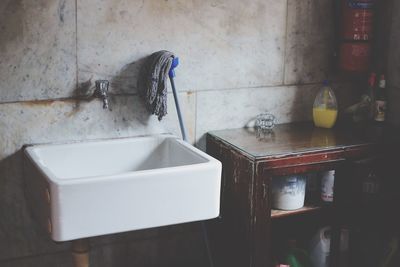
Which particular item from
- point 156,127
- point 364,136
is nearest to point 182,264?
point 156,127

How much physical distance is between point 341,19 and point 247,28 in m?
0.51

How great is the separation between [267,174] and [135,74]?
2.39 ft

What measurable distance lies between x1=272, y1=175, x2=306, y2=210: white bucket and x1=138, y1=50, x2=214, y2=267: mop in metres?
0.54

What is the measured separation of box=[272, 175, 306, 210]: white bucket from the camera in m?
2.47

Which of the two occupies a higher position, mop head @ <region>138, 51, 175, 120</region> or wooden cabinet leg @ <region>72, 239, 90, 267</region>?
mop head @ <region>138, 51, 175, 120</region>

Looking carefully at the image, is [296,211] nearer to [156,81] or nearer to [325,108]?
[325,108]

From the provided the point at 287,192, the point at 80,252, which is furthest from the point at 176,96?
the point at 80,252

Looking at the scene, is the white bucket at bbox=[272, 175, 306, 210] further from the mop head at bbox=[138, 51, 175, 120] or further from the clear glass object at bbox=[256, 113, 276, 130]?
the mop head at bbox=[138, 51, 175, 120]

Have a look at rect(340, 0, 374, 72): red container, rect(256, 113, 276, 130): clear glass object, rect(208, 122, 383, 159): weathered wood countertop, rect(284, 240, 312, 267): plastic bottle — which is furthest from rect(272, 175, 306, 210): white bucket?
rect(340, 0, 374, 72): red container

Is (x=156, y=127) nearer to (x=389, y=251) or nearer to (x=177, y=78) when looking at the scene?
(x=177, y=78)

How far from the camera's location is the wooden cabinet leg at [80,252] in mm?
2139

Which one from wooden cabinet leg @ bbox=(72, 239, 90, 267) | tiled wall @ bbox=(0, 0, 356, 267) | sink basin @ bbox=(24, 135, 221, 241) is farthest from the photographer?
tiled wall @ bbox=(0, 0, 356, 267)

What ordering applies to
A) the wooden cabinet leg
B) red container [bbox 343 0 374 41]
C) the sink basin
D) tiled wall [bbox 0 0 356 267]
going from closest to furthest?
the sink basin
the wooden cabinet leg
tiled wall [bbox 0 0 356 267]
red container [bbox 343 0 374 41]

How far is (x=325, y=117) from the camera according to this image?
2.82 meters
